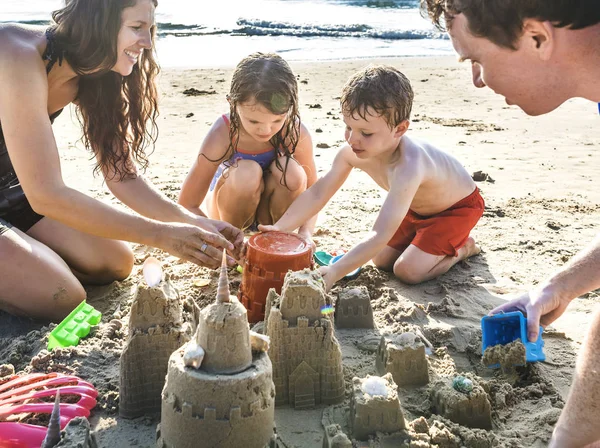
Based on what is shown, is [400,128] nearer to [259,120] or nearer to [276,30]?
[259,120]

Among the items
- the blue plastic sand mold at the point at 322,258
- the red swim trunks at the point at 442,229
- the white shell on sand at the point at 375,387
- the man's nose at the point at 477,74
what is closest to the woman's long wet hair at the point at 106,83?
the blue plastic sand mold at the point at 322,258

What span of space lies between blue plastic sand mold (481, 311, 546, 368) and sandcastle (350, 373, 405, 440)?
2.22ft

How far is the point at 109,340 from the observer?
8.77 ft

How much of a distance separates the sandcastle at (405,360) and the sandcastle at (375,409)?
1.05 ft

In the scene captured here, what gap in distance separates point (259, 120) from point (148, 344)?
1606 millimetres

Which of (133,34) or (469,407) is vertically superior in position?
(133,34)

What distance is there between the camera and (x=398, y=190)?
126 inches

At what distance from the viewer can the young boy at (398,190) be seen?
3.15m

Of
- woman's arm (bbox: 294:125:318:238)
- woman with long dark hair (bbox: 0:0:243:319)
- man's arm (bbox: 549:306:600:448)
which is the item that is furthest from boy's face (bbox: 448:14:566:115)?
woman's arm (bbox: 294:125:318:238)

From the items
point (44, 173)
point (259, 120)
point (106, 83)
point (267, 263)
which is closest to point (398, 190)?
point (259, 120)

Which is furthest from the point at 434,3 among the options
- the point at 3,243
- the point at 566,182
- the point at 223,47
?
the point at 223,47

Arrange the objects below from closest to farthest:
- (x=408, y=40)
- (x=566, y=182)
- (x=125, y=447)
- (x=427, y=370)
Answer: (x=125, y=447)
(x=427, y=370)
(x=566, y=182)
(x=408, y=40)

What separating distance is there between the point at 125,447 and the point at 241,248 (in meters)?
1.22

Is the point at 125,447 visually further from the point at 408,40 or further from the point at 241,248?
the point at 408,40
